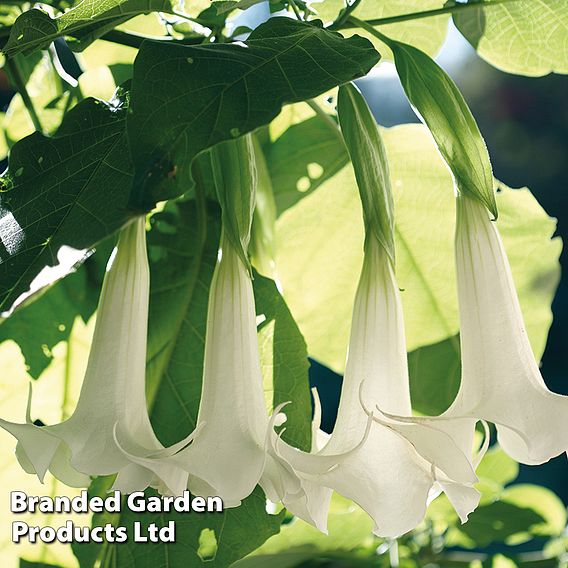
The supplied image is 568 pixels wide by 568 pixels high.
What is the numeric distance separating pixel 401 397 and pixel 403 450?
0.07ft

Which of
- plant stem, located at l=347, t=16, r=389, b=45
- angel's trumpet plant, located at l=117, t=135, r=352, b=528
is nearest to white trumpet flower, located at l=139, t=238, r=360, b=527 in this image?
angel's trumpet plant, located at l=117, t=135, r=352, b=528

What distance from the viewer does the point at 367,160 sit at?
0.31 meters

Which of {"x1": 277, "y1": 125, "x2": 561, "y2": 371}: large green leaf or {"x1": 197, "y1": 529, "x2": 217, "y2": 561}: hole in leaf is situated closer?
{"x1": 197, "y1": 529, "x2": 217, "y2": 561}: hole in leaf

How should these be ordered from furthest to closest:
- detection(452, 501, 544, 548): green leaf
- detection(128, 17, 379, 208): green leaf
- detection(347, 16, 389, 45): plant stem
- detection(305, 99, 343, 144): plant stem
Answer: detection(452, 501, 544, 548): green leaf → detection(305, 99, 343, 144): plant stem → detection(347, 16, 389, 45): plant stem → detection(128, 17, 379, 208): green leaf

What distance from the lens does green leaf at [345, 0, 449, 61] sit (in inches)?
15.6

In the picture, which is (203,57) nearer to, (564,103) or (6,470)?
(6,470)

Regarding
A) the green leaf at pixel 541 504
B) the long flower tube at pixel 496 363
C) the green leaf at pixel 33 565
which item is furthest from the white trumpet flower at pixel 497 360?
the green leaf at pixel 541 504

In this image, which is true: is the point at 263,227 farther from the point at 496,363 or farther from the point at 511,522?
the point at 511,522

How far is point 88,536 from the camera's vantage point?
0.38m

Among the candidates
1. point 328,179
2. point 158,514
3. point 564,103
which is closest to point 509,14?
point 328,179

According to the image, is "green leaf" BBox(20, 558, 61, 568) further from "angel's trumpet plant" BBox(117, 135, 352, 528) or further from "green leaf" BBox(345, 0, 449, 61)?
"green leaf" BBox(345, 0, 449, 61)

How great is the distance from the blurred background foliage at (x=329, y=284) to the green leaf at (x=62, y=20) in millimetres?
78

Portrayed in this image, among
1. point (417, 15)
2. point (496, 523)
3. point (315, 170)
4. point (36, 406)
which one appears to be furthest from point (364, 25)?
point (496, 523)

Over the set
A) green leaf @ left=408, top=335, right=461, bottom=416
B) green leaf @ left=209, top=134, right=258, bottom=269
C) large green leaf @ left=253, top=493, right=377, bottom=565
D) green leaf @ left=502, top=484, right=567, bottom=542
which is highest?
green leaf @ left=209, top=134, right=258, bottom=269
